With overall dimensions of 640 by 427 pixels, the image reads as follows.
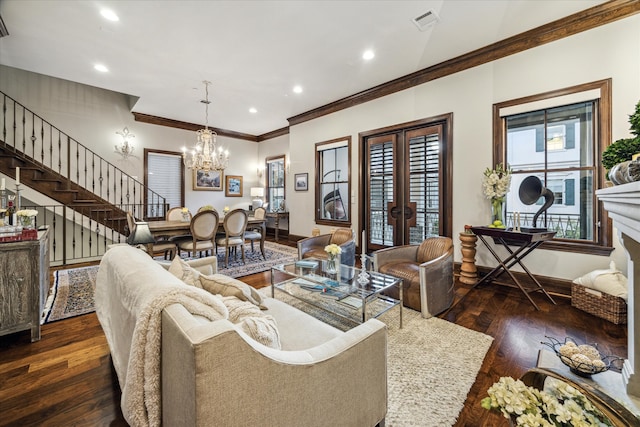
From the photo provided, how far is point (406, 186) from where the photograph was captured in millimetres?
4543

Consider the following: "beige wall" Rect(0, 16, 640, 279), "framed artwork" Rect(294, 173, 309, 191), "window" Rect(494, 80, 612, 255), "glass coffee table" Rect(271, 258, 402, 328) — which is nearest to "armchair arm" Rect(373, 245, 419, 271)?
"glass coffee table" Rect(271, 258, 402, 328)

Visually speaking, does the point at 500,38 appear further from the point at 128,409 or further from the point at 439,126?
the point at 128,409

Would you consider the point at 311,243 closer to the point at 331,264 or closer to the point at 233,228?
the point at 331,264

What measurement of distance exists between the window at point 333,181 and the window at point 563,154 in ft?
8.74

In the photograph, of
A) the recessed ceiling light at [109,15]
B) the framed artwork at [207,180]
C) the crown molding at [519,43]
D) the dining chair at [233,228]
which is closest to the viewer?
the crown molding at [519,43]

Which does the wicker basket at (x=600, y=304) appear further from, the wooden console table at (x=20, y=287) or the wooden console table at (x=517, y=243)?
the wooden console table at (x=20, y=287)

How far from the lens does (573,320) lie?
252 cm

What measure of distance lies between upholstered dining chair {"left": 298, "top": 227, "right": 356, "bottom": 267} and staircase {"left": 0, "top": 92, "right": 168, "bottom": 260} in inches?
149

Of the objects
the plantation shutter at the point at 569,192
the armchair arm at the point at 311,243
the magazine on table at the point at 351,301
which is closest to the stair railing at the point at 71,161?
the armchair arm at the point at 311,243

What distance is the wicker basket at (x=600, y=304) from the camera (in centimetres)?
240

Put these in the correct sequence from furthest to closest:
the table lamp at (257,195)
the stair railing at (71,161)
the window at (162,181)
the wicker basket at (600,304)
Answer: the table lamp at (257,195), the window at (162,181), the stair railing at (71,161), the wicker basket at (600,304)

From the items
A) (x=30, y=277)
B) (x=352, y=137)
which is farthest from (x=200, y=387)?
(x=352, y=137)

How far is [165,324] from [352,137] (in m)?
4.93

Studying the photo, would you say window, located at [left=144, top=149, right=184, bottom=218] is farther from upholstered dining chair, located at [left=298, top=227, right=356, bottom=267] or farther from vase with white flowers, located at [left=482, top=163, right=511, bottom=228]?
vase with white flowers, located at [left=482, top=163, right=511, bottom=228]
